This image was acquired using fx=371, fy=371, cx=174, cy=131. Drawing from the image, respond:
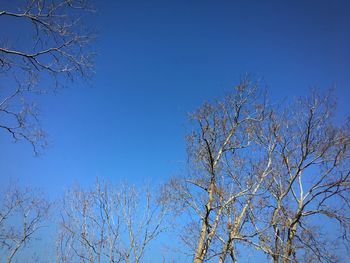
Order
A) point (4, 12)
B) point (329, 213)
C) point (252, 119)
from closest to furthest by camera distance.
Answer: point (4, 12), point (252, 119), point (329, 213)

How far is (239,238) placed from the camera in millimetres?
14211

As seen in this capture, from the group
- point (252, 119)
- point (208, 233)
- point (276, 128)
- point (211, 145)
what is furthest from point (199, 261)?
point (276, 128)

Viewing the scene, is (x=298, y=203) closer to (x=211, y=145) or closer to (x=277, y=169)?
(x=277, y=169)

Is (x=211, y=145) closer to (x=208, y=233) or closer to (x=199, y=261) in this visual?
(x=208, y=233)

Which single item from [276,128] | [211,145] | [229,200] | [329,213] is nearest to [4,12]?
[211,145]

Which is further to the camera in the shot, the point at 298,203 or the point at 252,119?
the point at 298,203

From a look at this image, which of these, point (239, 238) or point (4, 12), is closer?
point (4, 12)

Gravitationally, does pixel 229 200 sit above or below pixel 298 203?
below

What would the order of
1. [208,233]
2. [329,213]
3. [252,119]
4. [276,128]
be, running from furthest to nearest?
1. [276,128]
2. [329,213]
3. [252,119]
4. [208,233]

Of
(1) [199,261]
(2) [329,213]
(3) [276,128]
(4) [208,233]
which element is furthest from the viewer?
(3) [276,128]

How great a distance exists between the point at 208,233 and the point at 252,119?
4.96m

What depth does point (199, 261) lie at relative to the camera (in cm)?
1345

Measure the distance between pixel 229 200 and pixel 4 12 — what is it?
34.7 feet

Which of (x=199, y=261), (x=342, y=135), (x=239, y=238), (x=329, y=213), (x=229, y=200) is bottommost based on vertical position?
(x=199, y=261)
